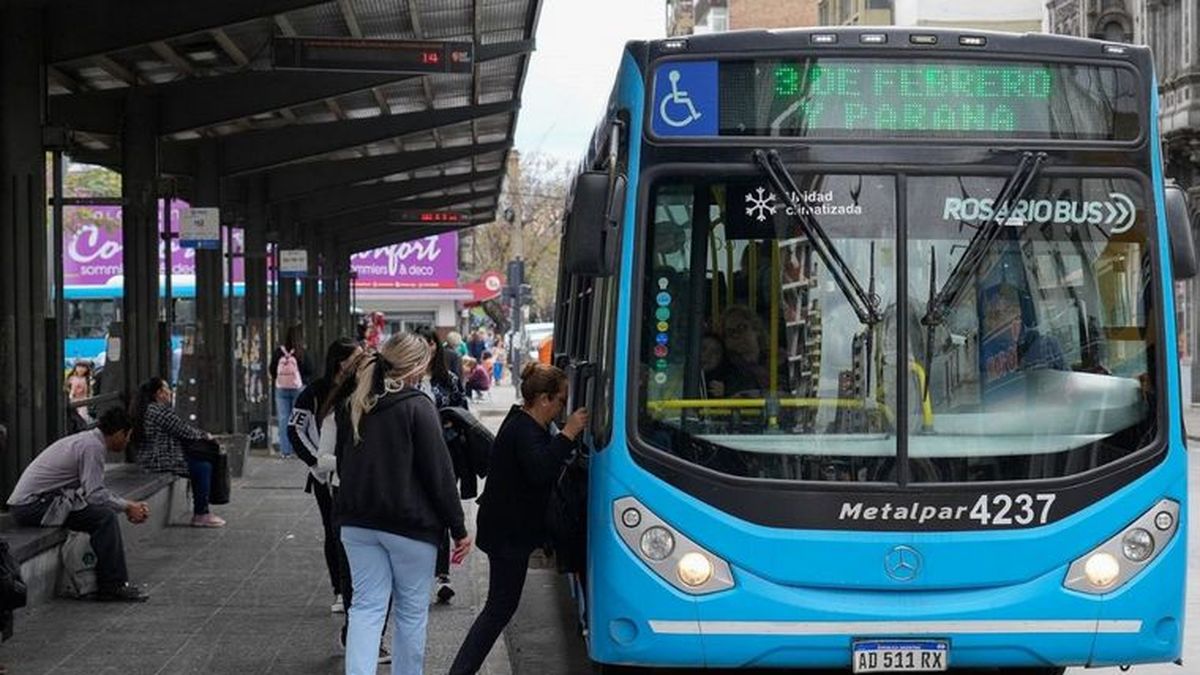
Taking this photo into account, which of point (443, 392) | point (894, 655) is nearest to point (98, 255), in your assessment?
point (443, 392)

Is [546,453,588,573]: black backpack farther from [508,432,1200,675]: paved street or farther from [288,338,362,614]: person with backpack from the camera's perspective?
[288,338,362,614]: person with backpack

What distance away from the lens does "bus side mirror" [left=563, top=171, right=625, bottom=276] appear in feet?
24.5

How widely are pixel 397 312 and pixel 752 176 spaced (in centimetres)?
6386

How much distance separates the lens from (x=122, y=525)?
14414 millimetres

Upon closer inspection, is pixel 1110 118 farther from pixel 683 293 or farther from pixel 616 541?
pixel 616 541

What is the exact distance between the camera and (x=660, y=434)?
7.61m

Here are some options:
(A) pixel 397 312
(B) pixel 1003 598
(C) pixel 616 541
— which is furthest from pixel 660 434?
(A) pixel 397 312

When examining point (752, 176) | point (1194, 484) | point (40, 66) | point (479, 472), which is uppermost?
point (40, 66)

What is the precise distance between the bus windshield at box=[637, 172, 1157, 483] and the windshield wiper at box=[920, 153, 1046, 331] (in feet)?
0.05

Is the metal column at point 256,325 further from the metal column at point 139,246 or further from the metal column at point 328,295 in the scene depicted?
the metal column at point 328,295

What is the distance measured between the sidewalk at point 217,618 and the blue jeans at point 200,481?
301 millimetres

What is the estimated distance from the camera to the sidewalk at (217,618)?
9656 mm

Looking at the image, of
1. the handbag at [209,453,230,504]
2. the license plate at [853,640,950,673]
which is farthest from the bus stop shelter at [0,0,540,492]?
the license plate at [853,640,950,673]

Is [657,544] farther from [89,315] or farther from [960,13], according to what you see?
[960,13]
